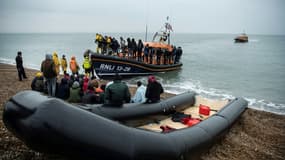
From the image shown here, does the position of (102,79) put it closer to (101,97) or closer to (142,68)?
(142,68)

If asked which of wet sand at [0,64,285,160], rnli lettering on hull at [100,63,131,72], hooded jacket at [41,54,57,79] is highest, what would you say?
hooded jacket at [41,54,57,79]

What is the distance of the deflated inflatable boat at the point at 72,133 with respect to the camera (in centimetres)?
237

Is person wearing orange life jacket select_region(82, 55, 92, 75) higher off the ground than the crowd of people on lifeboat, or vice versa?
the crowd of people on lifeboat

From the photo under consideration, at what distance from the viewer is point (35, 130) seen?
2.32 meters

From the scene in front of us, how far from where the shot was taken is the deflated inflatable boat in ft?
7.77

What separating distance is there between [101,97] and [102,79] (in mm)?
7896

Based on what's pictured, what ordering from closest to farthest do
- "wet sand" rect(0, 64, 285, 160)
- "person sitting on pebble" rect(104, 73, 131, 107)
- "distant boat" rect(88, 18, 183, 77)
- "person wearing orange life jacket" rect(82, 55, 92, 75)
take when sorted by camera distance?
"wet sand" rect(0, 64, 285, 160) < "person sitting on pebble" rect(104, 73, 131, 107) < "person wearing orange life jacket" rect(82, 55, 92, 75) < "distant boat" rect(88, 18, 183, 77)

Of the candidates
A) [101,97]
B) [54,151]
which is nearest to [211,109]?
[101,97]

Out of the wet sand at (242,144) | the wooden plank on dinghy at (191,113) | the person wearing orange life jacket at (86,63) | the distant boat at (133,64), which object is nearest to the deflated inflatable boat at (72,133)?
the wet sand at (242,144)

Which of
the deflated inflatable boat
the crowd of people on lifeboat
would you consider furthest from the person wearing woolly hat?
the crowd of people on lifeboat

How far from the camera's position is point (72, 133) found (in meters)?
2.42

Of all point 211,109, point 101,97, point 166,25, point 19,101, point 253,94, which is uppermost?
point 166,25

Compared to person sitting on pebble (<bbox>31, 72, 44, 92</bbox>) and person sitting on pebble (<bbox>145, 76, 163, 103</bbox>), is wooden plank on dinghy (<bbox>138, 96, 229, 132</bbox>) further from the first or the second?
person sitting on pebble (<bbox>31, 72, 44, 92</bbox>)

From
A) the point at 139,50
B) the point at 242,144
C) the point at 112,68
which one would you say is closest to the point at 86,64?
the point at 112,68
